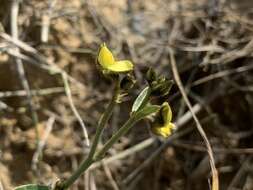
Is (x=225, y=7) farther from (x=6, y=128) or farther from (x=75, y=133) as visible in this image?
(x=6, y=128)

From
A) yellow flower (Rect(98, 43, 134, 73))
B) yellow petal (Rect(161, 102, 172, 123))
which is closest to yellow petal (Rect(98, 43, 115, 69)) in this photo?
yellow flower (Rect(98, 43, 134, 73))

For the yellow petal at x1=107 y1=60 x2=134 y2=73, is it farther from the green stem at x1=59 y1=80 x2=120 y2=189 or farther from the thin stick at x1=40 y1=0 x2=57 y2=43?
the thin stick at x1=40 y1=0 x2=57 y2=43

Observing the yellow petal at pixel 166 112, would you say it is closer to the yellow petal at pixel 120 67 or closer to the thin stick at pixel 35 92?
the yellow petal at pixel 120 67

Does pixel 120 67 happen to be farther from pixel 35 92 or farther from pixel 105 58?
pixel 35 92

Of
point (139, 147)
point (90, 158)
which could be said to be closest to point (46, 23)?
point (139, 147)

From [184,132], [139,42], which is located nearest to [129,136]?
[184,132]
